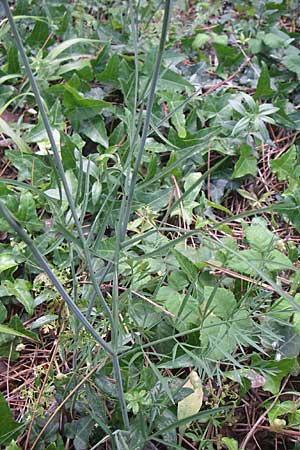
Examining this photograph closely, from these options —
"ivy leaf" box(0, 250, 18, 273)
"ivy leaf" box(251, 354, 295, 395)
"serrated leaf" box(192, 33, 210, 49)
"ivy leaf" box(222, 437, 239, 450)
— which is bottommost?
"ivy leaf" box(222, 437, 239, 450)

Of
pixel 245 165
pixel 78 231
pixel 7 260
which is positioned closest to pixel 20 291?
pixel 7 260

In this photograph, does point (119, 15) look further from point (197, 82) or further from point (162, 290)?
point (162, 290)

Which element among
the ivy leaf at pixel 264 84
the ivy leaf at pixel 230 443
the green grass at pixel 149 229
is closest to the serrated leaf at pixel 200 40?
the green grass at pixel 149 229

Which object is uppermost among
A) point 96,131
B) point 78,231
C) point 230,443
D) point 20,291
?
point 78,231

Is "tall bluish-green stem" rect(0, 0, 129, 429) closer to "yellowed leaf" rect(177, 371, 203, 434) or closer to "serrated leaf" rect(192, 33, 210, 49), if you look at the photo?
"yellowed leaf" rect(177, 371, 203, 434)

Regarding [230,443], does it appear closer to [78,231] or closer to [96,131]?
[78,231]

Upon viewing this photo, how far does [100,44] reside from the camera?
1741 millimetres

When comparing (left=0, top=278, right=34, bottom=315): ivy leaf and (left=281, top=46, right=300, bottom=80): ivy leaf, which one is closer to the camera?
(left=0, top=278, right=34, bottom=315): ivy leaf

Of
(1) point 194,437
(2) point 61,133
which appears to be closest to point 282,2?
(2) point 61,133

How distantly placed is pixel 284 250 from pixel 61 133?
62cm

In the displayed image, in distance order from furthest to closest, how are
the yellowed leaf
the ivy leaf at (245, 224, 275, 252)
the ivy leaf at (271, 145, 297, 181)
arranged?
the ivy leaf at (271, 145, 297, 181), the ivy leaf at (245, 224, 275, 252), the yellowed leaf

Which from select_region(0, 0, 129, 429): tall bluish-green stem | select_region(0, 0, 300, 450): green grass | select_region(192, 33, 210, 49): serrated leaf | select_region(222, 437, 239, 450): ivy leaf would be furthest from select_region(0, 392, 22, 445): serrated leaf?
select_region(192, 33, 210, 49): serrated leaf

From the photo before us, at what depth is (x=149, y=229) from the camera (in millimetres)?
1247

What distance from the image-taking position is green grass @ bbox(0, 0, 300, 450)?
0.86 meters
